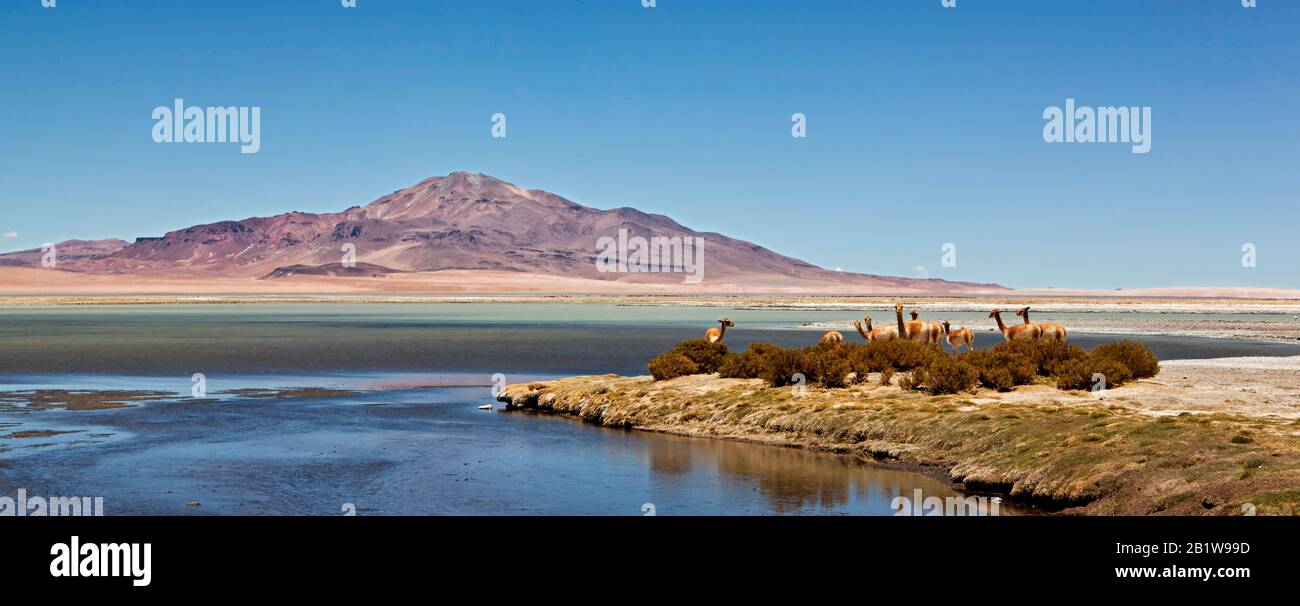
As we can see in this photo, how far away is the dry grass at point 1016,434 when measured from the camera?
12.9 meters

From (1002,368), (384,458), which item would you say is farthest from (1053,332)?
(384,458)

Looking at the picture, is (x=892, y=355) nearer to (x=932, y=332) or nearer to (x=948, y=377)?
(x=932, y=332)

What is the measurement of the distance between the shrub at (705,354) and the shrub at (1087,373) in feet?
24.7

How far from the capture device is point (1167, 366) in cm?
2814

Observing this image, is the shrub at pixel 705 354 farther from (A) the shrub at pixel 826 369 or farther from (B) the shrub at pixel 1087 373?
(B) the shrub at pixel 1087 373

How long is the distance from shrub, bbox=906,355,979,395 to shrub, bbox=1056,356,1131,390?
1709 millimetres

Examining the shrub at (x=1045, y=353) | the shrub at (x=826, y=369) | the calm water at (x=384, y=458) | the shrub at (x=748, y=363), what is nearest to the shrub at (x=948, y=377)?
the shrub at (x=826, y=369)

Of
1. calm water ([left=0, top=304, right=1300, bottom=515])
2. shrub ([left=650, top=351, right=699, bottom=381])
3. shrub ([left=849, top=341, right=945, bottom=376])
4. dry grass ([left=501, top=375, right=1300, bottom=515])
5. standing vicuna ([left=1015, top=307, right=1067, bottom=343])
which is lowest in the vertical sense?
calm water ([left=0, top=304, right=1300, bottom=515])

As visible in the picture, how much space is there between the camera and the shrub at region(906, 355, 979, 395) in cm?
2120

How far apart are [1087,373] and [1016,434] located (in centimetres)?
569

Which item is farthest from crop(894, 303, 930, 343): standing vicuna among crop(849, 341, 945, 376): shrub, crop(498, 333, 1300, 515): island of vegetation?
crop(498, 333, 1300, 515): island of vegetation
